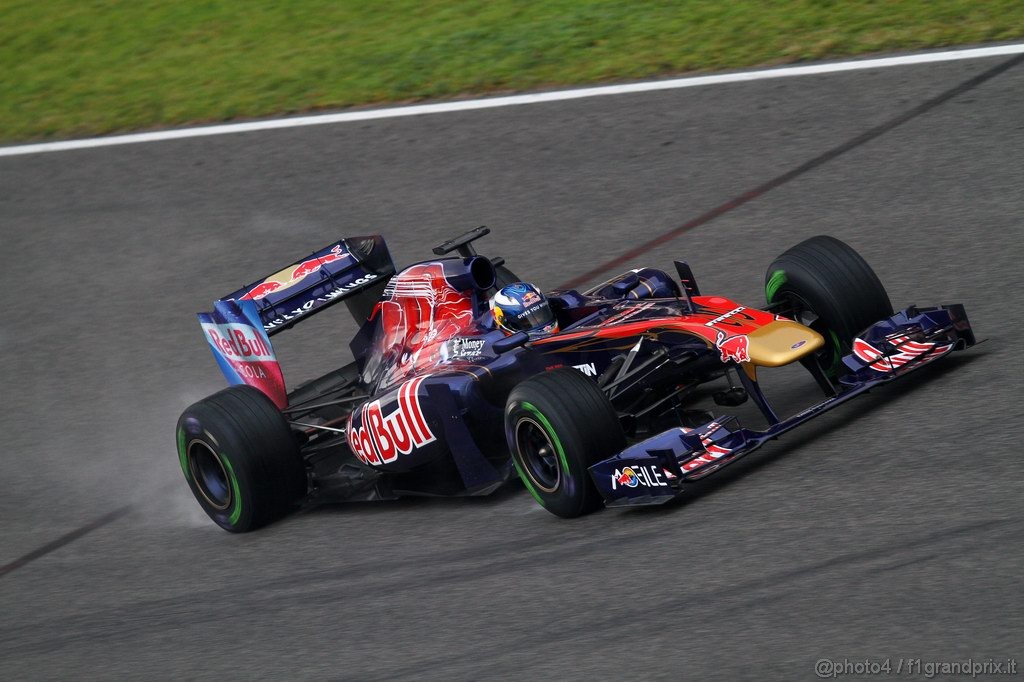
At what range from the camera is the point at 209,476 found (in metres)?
7.66

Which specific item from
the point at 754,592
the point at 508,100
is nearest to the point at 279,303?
the point at 754,592

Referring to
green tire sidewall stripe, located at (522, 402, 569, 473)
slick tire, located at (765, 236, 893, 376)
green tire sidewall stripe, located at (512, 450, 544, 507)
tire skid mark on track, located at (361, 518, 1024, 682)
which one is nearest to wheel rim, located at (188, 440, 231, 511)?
green tire sidewall stripe, located at (512, 450, 544, 507)

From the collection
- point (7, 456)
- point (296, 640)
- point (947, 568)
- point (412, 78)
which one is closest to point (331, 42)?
point (412, 78)

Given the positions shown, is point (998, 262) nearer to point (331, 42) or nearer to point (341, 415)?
point (341, 415)

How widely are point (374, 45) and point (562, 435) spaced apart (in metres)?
9.07

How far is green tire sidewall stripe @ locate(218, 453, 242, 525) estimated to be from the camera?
23.9 feet

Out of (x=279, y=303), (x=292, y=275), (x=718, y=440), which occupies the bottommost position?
(x=718, y=440)

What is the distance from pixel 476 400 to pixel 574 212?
13.7ft

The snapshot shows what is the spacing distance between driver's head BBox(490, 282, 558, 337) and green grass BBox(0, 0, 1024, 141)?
573cm

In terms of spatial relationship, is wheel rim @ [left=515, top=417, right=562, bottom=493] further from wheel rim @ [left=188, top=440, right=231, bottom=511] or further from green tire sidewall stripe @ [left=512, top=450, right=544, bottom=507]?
wheel rim @ [left=188, top=440, right=231, bottom=511]

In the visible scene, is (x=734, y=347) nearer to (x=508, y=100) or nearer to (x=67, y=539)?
(x=67, y=539)

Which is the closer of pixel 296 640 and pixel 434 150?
pixel 296 640

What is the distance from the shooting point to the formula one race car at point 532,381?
6160 millimetres

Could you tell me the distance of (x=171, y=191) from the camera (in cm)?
1269
